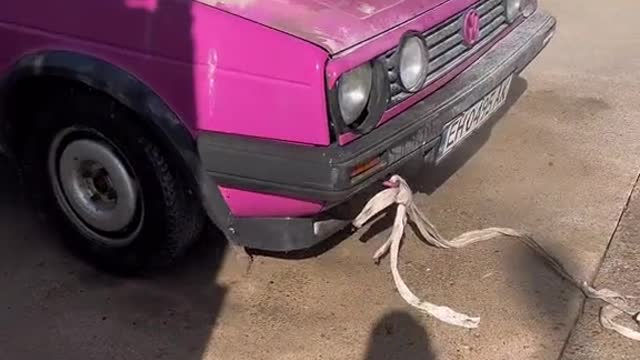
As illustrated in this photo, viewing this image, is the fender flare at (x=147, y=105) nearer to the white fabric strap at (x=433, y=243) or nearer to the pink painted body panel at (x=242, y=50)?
the pink painted body panel at (x=242, y=50)

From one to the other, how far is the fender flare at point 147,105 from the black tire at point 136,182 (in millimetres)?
107

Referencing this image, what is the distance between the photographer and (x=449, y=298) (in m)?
3.55

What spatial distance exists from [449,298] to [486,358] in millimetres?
377

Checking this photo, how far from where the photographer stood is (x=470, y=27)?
11.8ft

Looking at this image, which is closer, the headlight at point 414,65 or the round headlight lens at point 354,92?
the round headlight lens at point 354,92

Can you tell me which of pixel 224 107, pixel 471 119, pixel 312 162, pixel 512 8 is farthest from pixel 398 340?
pixel 512 8

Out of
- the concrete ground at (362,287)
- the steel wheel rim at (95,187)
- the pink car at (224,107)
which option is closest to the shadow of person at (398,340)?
the concrete ground at (362,287)

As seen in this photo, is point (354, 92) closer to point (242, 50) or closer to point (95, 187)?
point (242, 50)

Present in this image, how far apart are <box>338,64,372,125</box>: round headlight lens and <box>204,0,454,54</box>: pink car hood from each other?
0.09 m

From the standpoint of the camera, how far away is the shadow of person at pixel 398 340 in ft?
10.6

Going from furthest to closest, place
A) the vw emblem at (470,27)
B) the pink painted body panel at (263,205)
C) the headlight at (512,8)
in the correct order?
the headlight at (512,8) → the vw emblem at (470,27) → the pink painted body panel at (263,205)

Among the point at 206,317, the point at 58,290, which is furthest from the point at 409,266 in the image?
the point at 58,290

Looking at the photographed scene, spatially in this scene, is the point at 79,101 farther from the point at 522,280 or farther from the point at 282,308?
the point at 522,280

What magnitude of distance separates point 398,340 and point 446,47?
1116 millimetres
